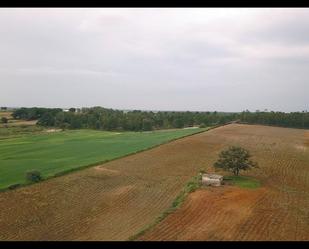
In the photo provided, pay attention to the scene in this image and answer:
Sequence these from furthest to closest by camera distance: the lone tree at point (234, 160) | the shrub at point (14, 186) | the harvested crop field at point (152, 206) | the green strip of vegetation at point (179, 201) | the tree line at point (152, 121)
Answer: the tree line at point (152, 121) < the lone tree at point (234, 160) < the shrub at point (14, 186) < the green strip of vegetation at point (179, 201) < the harvested crop field at point (152, 206)

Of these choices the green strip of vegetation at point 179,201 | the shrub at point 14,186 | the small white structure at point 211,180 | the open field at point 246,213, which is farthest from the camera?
the shrub at point 14,186

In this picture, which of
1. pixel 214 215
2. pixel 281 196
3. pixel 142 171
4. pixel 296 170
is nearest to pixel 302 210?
pixel 281 196

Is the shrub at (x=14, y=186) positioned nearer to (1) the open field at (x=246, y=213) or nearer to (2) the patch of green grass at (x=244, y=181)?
(1) the open field at (x=246, y=213)

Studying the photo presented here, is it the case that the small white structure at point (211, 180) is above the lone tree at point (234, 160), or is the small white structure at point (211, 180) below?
below

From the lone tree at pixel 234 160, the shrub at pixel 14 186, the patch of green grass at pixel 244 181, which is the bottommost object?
the shrub at pixel 14 186

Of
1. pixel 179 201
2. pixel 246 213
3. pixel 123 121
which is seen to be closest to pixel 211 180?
pixel 179 201

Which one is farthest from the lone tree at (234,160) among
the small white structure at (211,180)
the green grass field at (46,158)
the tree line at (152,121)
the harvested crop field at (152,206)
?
the tree line at (152,121)

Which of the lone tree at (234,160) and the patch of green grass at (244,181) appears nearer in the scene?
the patch of green grass at (244,181)
